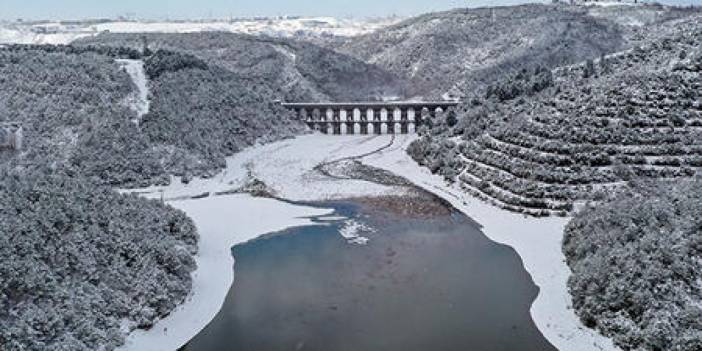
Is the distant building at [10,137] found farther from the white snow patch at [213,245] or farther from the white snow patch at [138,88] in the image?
the white snow patch at [213,245]

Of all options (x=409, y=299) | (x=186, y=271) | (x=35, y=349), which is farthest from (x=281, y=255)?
(x=35, y=349)

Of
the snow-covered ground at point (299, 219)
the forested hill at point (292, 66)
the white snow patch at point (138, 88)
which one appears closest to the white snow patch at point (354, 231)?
the snow-covered ground at point (299, 219)

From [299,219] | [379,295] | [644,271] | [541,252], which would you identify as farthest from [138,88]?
[644,271]

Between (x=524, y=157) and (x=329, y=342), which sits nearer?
(x=329, y=342)

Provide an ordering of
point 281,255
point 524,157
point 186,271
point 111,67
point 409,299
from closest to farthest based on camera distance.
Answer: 1. point 409,299
2. point 186,271
3. point 281,255
4. point 524,157
5. point 111,67

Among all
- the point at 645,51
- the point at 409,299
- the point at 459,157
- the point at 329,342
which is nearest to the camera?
the point at 329,342

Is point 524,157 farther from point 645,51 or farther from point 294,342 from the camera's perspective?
point 294,342
